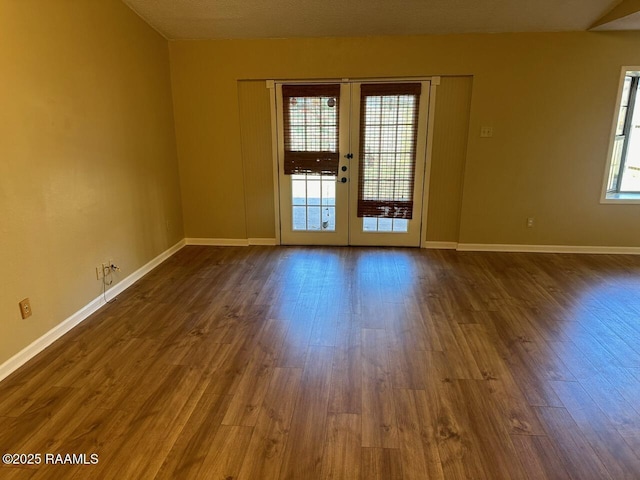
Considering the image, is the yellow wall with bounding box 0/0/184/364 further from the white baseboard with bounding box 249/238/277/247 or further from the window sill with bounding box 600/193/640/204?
the window sill with bounding box 600/193/640/204

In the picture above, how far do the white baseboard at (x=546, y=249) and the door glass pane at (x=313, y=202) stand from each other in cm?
169

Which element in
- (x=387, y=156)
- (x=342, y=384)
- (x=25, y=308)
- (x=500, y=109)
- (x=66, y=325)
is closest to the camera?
(x=342, y=384)

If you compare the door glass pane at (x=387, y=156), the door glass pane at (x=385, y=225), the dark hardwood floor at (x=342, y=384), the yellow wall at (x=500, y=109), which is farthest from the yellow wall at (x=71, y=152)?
the door glass pane at (x=385, y=225)

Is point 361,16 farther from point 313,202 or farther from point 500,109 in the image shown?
point 313,202

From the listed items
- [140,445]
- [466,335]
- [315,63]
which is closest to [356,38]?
[315,63]

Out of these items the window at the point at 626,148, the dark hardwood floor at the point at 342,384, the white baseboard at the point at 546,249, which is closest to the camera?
the dark hardwood floor at the point at 342,384

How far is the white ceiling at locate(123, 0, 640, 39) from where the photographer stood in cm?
376

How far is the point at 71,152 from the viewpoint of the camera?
9.72 feet

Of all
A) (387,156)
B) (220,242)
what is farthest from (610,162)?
(220,242)

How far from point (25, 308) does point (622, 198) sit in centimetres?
591

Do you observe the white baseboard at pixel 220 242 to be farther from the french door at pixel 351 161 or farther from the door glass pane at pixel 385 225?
the door glass pane at pixel 385 225

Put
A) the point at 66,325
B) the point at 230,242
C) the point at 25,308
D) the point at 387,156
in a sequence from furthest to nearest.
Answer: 1. the point at 230,242
2. the point at 387,156
3. the point at 66,325
4. the point at 25,308

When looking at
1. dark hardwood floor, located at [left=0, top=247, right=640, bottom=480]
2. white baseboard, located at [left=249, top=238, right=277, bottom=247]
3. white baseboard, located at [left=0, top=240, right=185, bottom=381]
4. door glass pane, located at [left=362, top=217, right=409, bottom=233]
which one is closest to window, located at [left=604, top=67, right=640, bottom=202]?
dark hardwood floor, located at [left=0, top=247, right=640, bottom=480]

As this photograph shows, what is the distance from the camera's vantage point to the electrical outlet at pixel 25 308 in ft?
8.28
